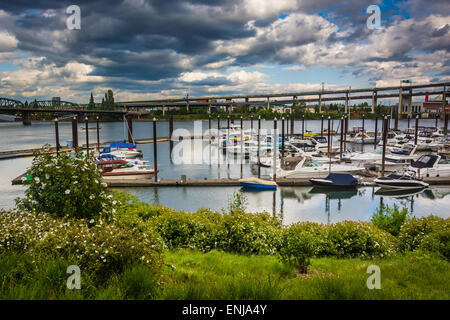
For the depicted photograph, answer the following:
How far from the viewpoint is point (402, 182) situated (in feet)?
96.1

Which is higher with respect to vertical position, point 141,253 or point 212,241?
point 141,253

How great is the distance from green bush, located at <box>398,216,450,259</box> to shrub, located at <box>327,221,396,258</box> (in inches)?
18.8

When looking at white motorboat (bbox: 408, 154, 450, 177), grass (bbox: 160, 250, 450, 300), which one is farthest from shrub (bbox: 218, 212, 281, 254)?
white motorboat (bbox: 408, 154, 450, 177)

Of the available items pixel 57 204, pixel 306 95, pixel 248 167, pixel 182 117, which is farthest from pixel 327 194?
pixel 182 117

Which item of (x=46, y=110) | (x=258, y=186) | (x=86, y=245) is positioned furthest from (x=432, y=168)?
(x=46, y=110)

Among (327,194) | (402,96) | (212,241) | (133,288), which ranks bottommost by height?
(327,194)

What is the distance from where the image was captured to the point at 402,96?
155 meters

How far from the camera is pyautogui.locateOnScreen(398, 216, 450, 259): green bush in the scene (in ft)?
29.3

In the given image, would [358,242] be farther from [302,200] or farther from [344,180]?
[344,180]

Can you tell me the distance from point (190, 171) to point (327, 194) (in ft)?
60.6

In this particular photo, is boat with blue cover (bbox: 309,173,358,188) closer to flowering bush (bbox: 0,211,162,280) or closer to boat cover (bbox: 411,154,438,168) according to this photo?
boat cover (bbox: 411,154,438,168)

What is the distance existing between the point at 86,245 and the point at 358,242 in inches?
321
